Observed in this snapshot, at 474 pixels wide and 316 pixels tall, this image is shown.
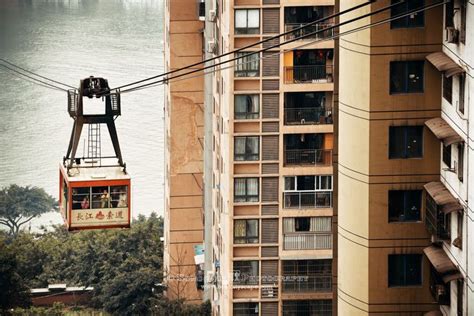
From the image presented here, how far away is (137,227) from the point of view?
33062 millimetres

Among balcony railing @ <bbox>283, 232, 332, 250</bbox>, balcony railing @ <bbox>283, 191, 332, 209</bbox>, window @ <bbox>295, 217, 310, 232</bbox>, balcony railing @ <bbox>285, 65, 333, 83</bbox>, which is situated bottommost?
balcony railing @ <bbox>283, 232, 332, 250</bbox>

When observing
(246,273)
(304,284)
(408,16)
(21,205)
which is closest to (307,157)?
(304,284)

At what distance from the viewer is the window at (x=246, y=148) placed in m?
22.1

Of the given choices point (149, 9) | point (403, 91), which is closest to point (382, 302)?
point (403, 91)

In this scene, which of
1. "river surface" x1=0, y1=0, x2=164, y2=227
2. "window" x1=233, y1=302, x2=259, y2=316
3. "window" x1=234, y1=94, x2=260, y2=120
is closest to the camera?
"window" x1=234, y1=94, x2=260, y2=120

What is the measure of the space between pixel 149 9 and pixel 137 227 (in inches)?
1612

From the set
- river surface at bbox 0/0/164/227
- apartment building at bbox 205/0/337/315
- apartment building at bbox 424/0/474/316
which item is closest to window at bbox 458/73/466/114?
apartment building at bbox 424/0/474/316

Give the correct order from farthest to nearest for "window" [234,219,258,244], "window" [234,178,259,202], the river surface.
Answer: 1. the river surface
2. "window" [234,219,258,244]
3. "window" [234,178,259,202]

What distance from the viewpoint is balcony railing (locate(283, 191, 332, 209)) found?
72.0 ft

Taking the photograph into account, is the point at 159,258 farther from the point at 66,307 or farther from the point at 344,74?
the point at 344,74

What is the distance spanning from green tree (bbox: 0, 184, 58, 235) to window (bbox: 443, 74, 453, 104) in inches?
1136

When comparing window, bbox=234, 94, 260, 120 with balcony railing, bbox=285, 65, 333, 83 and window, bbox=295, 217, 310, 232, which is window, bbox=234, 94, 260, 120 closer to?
balcony railing, bbox=285, 65, 333, 83

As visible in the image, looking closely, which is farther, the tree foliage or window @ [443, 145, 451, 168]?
the tree foliage

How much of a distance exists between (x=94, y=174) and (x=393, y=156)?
683 centimetres
